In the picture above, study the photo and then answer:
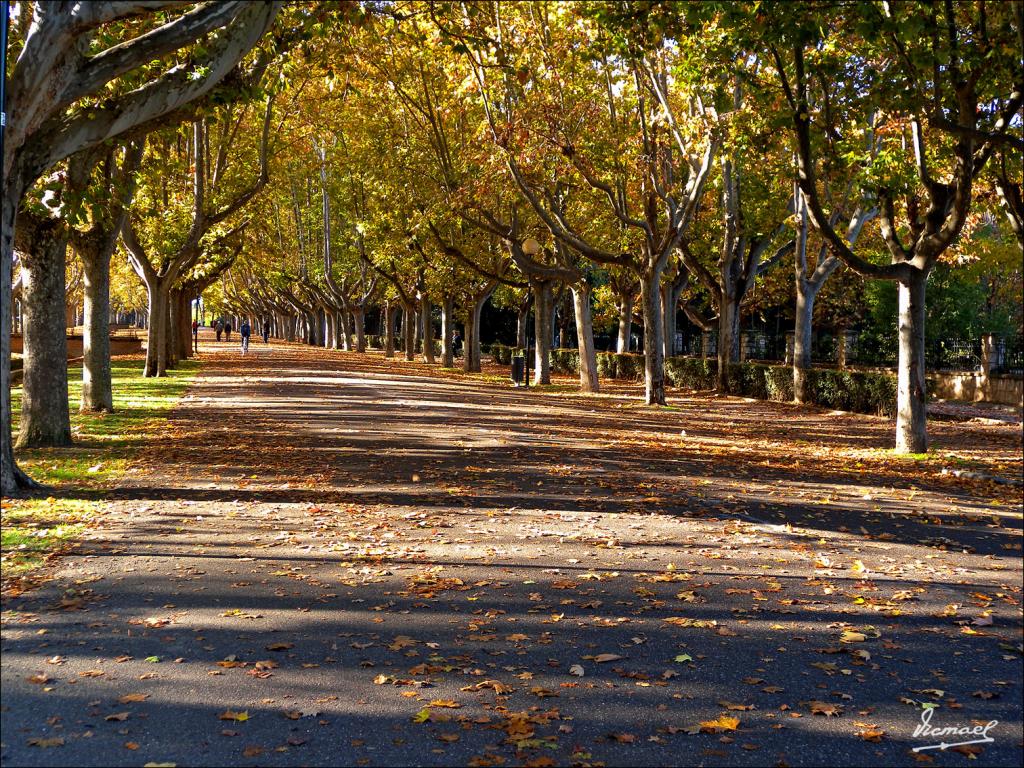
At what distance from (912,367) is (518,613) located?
10.7 meters

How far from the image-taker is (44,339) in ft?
44.2

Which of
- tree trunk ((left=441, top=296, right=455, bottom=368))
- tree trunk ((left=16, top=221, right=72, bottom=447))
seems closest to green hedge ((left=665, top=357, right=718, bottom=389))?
tree trunk ((left=441, top=296, right=455, bottom=368))

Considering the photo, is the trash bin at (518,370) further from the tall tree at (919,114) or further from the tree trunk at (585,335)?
the tall tree at (919,114)

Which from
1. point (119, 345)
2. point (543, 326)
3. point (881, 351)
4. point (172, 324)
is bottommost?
point (881, 351)

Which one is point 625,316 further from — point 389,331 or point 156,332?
point 389,331

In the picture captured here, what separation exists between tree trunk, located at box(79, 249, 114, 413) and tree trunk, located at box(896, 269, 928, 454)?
12.7 m

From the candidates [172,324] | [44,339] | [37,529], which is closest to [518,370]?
[172,324]

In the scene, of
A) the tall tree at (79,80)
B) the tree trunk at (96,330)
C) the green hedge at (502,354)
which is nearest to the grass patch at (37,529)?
the tall tree at (79,80)

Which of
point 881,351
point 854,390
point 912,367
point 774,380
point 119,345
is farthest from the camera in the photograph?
point 119,345

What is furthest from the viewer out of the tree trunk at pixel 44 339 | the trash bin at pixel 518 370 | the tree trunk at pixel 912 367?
the trash bin at pixel 518 370

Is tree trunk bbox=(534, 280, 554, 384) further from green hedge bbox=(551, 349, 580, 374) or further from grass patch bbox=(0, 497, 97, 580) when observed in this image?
grass patch bbox=(0, 497, 97, 580)

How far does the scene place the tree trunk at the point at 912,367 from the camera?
15062 mm

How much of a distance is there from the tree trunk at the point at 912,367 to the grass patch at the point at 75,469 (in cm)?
1096

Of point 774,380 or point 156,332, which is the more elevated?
point 156,332
